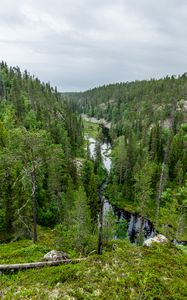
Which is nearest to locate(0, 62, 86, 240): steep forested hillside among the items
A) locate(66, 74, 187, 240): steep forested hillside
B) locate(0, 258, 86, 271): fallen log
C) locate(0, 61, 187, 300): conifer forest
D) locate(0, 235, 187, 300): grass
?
locate(0, 61, 187, 300): conifer forest

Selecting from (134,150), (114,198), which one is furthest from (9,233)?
→ (134,150)

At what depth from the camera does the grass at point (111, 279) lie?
26.2ft

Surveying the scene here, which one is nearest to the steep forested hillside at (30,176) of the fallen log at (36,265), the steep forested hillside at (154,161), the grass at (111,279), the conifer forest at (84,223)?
the conifer forest at (84,223)

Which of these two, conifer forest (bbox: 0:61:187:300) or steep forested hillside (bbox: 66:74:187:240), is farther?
steep forested hillside (bbox: 66:74:187:240)

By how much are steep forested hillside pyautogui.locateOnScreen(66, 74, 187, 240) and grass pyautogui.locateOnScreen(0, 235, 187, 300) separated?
258cm

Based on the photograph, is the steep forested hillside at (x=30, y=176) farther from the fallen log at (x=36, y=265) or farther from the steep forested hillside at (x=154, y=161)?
the steep forested hillside at (x=154, y=161)

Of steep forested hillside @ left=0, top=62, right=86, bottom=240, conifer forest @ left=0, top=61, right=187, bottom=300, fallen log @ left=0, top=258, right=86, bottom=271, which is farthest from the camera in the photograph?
steep forested hillside @ left=0, top=62, right=86, bottom=240

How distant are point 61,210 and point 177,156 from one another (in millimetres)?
40322

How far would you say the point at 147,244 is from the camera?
11922 mm

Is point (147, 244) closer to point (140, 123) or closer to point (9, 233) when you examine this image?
point (9, 233)

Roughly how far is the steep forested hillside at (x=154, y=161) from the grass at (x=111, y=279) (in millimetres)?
2579

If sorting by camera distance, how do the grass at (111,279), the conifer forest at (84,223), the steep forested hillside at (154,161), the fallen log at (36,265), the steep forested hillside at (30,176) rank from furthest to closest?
1. the steep forested hillside at (154,161)
2. the steep forested hillside at (30,176)
3. the fallen log at (36,265)
4. the conifer forest at (84,223)
5. the grass at (111,279)

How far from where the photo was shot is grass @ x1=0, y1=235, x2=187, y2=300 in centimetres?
800

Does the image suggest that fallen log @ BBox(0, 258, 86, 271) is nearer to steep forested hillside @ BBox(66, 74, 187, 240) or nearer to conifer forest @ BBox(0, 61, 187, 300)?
conifer forest @ BBox(0, 61, 187, 300)
